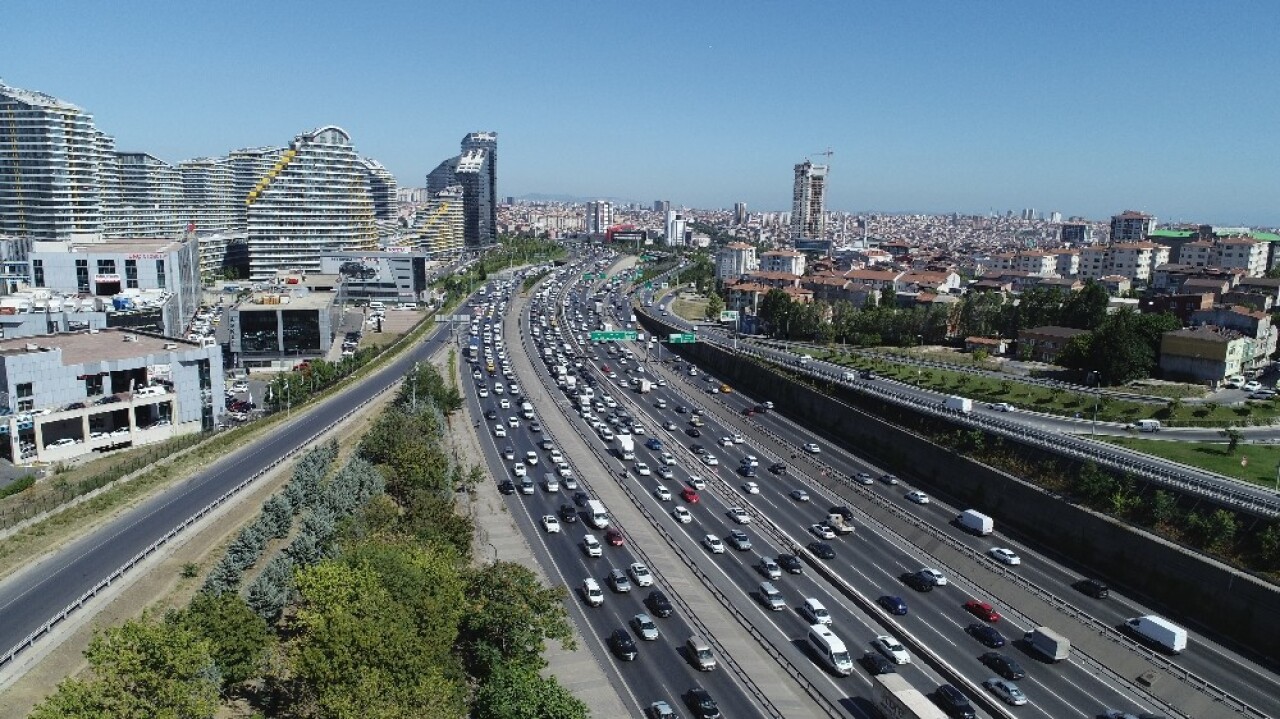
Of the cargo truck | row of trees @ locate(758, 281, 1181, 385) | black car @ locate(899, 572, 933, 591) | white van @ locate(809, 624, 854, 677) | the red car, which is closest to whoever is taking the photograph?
white van @ locate(809, 624, 854, 677)

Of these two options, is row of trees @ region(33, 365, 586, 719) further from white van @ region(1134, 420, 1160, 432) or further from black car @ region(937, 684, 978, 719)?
white van @ region(1134, 420, 1160, 432)

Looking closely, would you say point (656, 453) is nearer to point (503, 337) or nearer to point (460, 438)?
point (460, 438)

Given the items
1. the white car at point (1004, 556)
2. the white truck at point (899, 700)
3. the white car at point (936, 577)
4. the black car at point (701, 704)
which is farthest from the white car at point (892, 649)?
the white car at point (1004, 556)

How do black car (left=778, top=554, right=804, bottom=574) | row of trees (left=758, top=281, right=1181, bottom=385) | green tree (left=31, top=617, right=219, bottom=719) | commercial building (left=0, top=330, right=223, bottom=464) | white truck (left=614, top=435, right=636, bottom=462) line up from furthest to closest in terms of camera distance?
row of trees (left=758, top=281, right=1181, bottom=385)
white truck (left=614, top=435, right=636, bottom=462)
commercial building (left=0, top=330, right=223, bottom=464)
black car (left=778, top=554, right=804, bottom=574)
green tree (left=31, top=617, right=219, bottom=719)

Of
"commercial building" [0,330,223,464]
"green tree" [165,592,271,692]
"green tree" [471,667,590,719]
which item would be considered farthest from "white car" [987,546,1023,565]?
"commercial building" [0,330,223,464]

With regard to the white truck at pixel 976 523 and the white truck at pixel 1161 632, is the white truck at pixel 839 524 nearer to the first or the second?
the white truck at pixel 976 523

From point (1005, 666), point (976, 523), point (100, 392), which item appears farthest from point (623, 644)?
point (100, 392)

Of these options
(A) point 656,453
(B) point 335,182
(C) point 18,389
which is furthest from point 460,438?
(B) point 335,182
